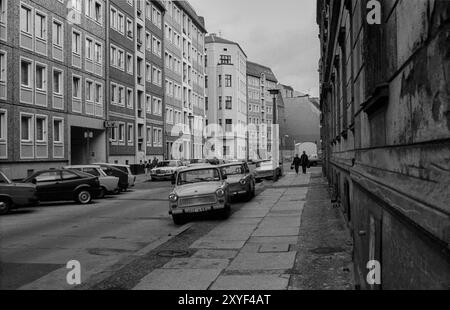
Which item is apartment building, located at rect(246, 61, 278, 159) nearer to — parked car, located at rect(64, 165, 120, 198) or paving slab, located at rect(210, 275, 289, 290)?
parked car, located at rect(64, 165, 120, 198)

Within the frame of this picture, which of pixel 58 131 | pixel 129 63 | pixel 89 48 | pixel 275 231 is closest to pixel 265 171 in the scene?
pixel 58 131

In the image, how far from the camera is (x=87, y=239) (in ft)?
41.3

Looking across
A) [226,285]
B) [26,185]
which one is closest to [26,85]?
[26,185]

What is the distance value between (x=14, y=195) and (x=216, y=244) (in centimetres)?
1018

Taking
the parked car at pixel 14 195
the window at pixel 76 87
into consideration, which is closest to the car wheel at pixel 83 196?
the parked car at pixel 14 195

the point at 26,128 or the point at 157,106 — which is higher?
the point at 157,106

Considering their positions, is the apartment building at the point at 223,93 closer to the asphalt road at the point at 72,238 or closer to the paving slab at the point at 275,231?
the asphalt road at the point at 72,238

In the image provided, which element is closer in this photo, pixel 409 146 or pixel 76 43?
pixel 409 146

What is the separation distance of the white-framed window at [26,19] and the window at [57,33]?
2.93m

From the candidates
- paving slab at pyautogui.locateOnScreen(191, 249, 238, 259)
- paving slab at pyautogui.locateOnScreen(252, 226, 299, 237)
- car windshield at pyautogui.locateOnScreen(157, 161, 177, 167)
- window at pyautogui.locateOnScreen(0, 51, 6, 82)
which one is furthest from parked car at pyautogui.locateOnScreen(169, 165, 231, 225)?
car windshield at pyautogui.locateOnScreen(157, 161, 177, 167)

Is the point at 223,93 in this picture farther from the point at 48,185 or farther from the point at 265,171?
the point at 48,185

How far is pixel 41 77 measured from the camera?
32469 mm

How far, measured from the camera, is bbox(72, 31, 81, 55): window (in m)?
Result: 36.7

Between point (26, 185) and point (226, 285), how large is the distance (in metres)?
13.7
